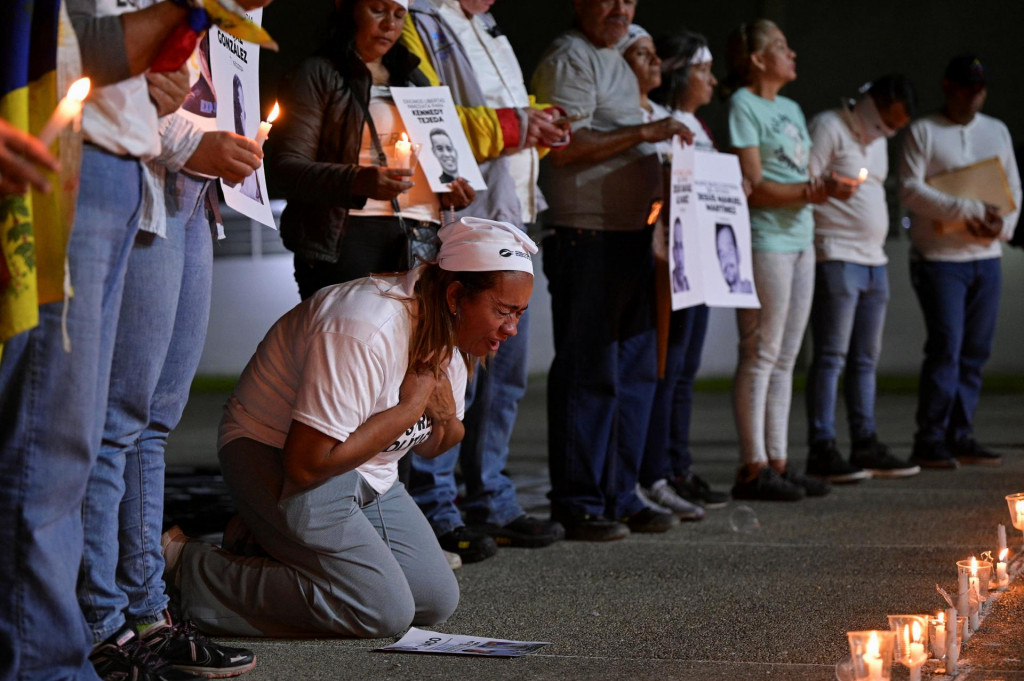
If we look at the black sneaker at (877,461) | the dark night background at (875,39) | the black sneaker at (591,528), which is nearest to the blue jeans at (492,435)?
the black sneaker at (591,528)

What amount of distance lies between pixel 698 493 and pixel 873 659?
285cm

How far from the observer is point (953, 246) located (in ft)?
19.0

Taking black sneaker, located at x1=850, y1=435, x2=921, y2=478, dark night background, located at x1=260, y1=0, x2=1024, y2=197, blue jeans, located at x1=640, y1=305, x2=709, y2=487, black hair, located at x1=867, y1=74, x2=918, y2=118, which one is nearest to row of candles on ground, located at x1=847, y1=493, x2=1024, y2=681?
blue jeans, located at x1=640, y1=305, x2=709, y2=487

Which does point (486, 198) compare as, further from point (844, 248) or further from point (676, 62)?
point (844, 248)

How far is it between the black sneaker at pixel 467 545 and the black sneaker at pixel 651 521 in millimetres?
723

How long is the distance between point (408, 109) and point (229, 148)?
1.23 metres

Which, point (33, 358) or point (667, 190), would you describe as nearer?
point (33, 358)

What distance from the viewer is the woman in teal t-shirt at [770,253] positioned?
488cm

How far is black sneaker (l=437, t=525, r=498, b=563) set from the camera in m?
3.59

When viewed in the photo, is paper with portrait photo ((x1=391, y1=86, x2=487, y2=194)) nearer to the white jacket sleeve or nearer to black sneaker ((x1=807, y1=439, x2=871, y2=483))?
black sneaker ((x1=807, y1=439, x2=871, y2=483))

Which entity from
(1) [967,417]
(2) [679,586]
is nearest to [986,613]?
(2) [679,586]

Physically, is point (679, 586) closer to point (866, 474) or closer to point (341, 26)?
point (341, 26)

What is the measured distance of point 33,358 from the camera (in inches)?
71.4

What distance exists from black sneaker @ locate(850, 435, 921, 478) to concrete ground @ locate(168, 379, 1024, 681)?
0.26 m
